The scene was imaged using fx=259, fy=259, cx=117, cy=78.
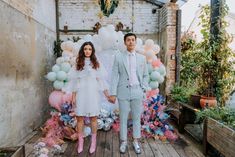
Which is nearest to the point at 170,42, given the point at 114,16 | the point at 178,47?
the point at 178,47

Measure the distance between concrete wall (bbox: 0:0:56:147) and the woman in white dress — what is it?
91 centimetres

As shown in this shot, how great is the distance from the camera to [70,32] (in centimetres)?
707

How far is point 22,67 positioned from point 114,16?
141 inches

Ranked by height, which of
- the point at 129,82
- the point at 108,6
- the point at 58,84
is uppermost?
the point at 108,6

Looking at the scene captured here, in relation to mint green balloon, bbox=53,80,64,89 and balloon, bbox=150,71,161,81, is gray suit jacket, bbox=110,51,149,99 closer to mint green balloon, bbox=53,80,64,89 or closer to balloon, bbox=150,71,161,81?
balloon, bbox=150,71,161,81

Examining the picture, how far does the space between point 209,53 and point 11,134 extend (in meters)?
3.31

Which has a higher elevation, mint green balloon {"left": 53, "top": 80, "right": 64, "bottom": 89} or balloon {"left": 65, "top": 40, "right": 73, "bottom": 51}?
balloon {"left": 65, "top": 40, "right": 73, "bottom": 51}

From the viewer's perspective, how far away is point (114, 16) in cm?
711

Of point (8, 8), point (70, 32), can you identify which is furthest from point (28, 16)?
point (70, 32)

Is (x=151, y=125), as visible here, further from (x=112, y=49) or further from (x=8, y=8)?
(x=8, y=8)

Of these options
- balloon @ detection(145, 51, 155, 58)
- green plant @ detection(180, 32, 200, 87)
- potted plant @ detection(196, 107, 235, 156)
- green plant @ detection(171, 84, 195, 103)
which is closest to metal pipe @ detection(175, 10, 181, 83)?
green plant @ detection(180, 32, 200, 87)

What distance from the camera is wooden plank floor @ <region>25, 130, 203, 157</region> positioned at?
3637mm

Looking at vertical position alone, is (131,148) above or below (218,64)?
below

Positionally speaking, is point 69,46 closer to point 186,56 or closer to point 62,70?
point 62,70
